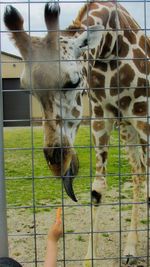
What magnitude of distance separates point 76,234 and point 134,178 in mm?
706

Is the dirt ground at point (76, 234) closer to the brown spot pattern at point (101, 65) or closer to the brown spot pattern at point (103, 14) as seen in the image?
the brown spot pattern at point (101, 65)

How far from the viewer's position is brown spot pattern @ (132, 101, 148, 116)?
3213mm

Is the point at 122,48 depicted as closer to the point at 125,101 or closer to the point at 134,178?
the point at 125,101

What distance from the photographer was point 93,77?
3287 millimetres

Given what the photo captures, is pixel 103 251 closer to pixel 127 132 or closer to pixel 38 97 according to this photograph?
pixel 127 132

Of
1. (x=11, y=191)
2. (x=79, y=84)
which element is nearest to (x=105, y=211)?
(x=11, y=191)

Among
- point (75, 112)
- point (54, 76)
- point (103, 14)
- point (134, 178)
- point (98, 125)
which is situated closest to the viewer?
point (54, 76)

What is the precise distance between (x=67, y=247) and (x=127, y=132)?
1032mm

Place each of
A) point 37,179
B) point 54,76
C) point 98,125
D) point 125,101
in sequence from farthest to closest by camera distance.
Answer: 1. point 37,179
2. point 98,125
3. point 125,101
4. point 54,76

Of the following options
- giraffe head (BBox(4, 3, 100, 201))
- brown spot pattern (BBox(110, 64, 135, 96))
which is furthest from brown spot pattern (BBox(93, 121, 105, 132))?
giraffe head (BBox(4, 3, 100, 201))

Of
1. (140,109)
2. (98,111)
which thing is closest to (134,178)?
(98,111)

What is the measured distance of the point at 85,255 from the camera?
11.5 feet

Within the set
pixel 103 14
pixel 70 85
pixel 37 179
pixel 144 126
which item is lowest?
pixel 37 179

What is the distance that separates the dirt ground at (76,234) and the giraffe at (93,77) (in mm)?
157
